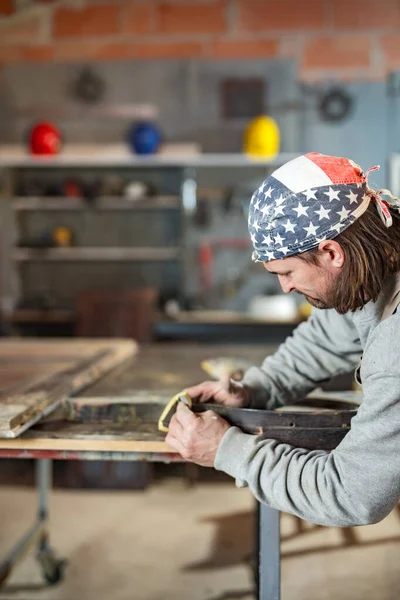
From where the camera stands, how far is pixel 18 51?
4.94 m

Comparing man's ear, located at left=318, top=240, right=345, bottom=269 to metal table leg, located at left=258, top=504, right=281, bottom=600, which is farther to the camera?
metal table leg, located at left=258, top=504, right=281, bottom=600

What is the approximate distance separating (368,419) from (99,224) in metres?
A: 3.97

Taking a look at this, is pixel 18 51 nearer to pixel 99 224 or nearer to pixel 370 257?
pixel 99 224

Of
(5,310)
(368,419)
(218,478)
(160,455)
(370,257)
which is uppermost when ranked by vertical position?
(370,257)

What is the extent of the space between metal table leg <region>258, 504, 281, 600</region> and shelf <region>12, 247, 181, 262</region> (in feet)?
11.4

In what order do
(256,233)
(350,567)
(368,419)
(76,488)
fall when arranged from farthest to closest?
1. (76,488)
2. (350,567)
3. (256,233)
4. (368,419)

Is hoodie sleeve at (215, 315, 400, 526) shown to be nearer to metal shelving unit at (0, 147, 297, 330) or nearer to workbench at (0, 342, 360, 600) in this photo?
workbench at (0, 342, 360, 600)

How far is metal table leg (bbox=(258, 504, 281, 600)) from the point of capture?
49.7 inches

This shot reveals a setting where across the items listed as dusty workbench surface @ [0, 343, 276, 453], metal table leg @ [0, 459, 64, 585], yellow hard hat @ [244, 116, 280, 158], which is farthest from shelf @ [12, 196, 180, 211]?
dusty workbench surface @ [0, 343, 276, 453]

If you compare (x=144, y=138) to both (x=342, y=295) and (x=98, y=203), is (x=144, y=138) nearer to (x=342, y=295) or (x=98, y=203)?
(x=98, y=203)

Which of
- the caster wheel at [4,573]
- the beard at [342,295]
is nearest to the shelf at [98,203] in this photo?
the caster wheel at [4,573]

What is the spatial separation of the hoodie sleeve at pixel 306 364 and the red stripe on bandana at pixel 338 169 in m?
0.40

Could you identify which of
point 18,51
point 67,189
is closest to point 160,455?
point 67,189

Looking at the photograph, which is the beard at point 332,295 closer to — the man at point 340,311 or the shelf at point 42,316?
the man at point 340,311
